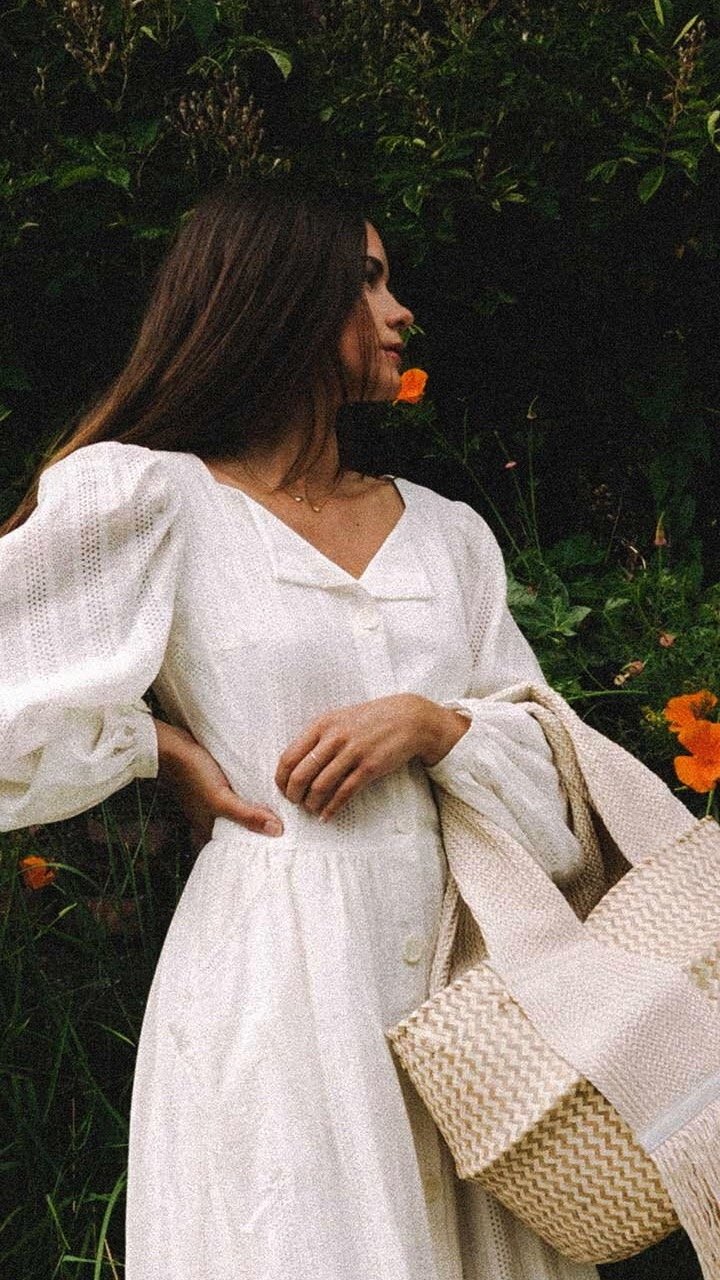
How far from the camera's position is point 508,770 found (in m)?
1.85

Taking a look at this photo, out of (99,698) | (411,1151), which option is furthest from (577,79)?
(411,1151)

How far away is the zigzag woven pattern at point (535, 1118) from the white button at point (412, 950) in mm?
106

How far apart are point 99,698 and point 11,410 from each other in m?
1.08

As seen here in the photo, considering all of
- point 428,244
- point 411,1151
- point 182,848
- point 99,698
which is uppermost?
point 428,244

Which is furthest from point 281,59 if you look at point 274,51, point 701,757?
point 701,757

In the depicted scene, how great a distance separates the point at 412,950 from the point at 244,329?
0.90m

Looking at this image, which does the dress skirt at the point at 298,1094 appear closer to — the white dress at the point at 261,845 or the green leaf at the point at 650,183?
the white dress at the point at 261,845

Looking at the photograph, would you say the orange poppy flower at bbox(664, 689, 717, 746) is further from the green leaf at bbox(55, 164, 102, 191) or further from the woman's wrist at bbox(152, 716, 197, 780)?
the green leaf at bbox(55, 164, 102, 191)

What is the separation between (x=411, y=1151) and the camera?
1628 mm

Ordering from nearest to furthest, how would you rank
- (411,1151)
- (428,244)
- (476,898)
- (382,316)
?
(411,1151), (476,898), (382,316), (428,244)

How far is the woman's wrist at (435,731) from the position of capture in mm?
1787

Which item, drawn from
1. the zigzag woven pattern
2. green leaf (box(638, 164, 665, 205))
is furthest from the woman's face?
the zigzag woven pattern

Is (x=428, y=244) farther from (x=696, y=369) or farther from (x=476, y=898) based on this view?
(x=476, y=898)

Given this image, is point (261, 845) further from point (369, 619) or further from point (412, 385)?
point (412, 385)
